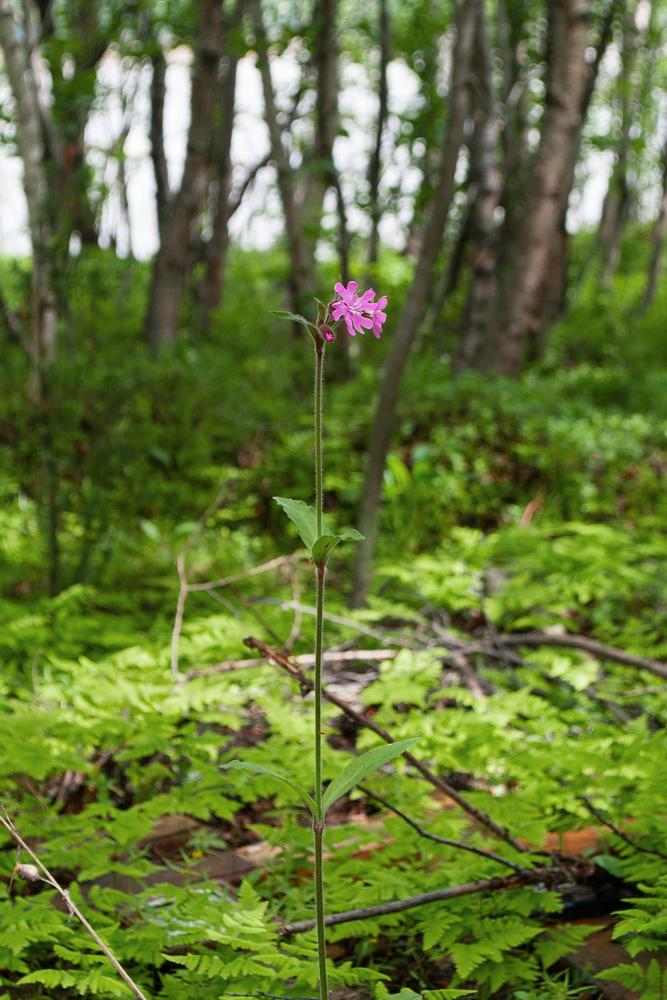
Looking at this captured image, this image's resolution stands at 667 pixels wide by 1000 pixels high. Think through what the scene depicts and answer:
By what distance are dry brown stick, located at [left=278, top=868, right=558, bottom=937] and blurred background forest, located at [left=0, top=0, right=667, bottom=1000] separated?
7 centimetres

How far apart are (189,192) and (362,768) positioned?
772 cm

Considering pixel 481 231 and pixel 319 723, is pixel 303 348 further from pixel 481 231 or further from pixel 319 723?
pixel 319 723

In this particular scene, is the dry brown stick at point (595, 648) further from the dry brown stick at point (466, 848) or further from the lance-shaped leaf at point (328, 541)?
A: the lance-shaped leaf at point (328, 541)

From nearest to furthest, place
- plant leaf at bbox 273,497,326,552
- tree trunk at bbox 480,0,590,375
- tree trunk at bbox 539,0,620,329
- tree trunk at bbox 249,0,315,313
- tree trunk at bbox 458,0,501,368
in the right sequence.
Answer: plant leaf at bbox 273,497,326,552 < tree trunk at bbox 480,0,590,375 < tree trunk at bbox 249,0,315,313 < tree trunk at bbox 458,0,501,368 < tree trunk at bbox 539,0,620,329

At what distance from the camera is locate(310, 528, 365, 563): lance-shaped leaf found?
96 centimetres

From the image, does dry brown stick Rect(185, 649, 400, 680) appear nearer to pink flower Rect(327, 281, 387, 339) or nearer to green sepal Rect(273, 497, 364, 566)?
green sepal Rect(273, 497, 364, 566)

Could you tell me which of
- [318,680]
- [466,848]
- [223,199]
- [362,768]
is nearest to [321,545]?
[318,680]

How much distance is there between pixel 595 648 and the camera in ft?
8.79

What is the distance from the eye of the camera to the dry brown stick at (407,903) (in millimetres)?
1361

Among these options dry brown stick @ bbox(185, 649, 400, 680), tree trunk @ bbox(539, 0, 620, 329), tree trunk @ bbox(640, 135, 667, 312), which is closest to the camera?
dry brown stick @ bbox(185, 649, 400, 680)

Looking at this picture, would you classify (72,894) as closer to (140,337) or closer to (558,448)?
(558,448)

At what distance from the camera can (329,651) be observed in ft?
9.73

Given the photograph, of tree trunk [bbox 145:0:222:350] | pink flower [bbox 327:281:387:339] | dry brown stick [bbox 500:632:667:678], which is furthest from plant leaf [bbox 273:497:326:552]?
tree trunk [bbox 145:0:222:350]

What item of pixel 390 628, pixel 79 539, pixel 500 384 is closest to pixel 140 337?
pixel 500 384
